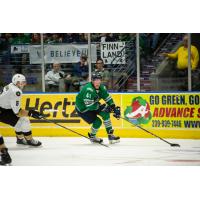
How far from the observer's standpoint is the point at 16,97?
7.16 m

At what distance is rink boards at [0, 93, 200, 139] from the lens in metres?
6.98

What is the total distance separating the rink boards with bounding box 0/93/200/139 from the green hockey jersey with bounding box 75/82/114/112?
0.06m

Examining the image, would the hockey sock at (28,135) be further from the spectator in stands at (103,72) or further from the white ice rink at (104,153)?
the spectator in stands at (103,72)

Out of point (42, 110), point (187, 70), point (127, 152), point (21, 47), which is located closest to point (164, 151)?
point (127, 152)

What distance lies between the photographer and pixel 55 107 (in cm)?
721

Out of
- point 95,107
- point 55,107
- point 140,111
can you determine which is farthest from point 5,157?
point 140,111

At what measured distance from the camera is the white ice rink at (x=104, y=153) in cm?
695

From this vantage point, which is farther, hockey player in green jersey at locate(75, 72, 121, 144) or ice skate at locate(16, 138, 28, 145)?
hockey player in green jersey at locate(75, 72, 121, 144)

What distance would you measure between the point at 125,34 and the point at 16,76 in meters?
1.09

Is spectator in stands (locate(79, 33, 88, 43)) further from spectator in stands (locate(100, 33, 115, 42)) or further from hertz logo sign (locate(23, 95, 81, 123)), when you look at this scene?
hertz logo sign (locate(23, 95, 81, 123))

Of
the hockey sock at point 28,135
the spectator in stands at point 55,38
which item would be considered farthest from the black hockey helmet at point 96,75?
the hockey sock at point 28,135

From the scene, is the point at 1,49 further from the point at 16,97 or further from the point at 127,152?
the point at 127,152

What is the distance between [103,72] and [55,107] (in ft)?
1.87

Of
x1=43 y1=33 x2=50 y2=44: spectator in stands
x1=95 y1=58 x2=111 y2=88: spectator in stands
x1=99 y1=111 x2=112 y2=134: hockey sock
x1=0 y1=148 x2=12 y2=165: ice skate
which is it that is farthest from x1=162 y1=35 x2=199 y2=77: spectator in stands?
x1=0 y1=148 x2=12 y2=165: ice skate
